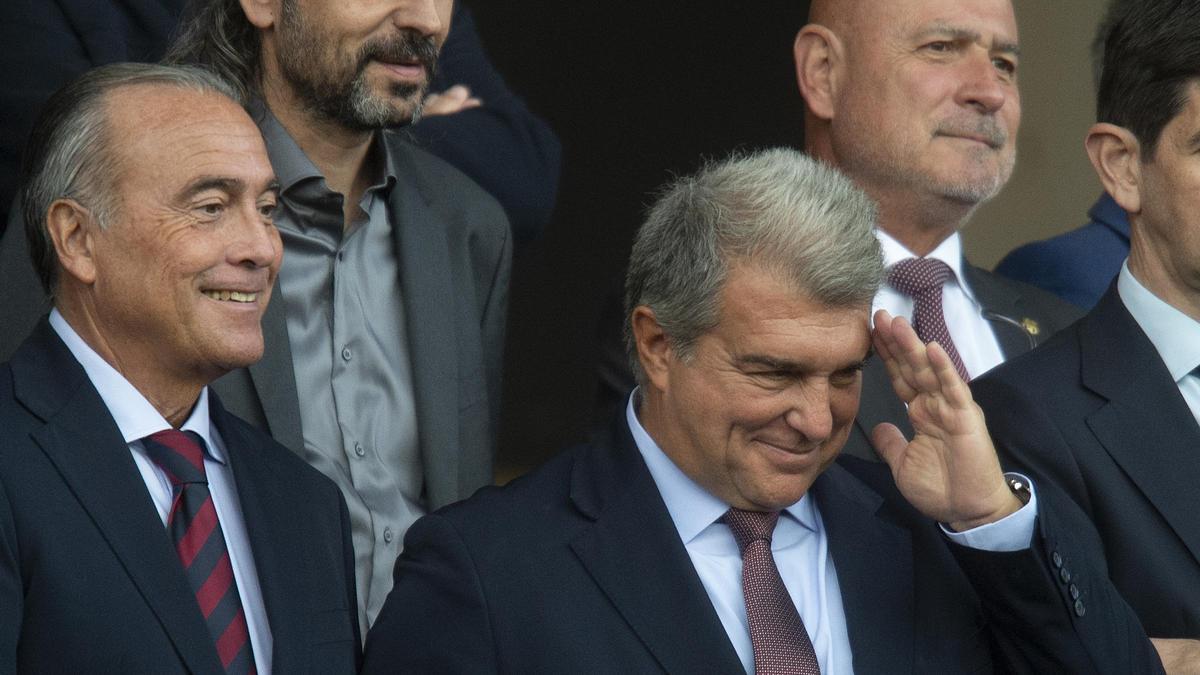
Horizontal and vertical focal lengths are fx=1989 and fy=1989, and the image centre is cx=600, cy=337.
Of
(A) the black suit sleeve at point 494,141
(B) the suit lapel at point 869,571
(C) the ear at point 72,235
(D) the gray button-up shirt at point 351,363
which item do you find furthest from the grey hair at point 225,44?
(B) the suit lapel at point 869,571

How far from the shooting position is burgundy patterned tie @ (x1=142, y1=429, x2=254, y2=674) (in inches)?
107

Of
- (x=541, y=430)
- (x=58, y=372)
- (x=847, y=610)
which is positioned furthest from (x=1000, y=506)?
(x=541, y=430)

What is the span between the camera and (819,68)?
168 inches

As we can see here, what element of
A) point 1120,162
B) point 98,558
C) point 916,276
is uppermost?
point 1120,162

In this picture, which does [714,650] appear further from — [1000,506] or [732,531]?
[1000,506]

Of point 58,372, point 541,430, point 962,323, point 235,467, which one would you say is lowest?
point 541,430

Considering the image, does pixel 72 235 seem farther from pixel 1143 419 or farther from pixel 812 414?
pixel 1143 419

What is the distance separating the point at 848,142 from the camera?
4.14 meters

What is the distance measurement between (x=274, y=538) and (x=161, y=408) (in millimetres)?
248

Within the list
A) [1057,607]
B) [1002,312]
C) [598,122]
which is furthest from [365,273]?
[598,122]

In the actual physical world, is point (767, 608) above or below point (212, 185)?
below

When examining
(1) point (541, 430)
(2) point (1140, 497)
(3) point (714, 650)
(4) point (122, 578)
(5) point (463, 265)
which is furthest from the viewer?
(1) point (541, 430)

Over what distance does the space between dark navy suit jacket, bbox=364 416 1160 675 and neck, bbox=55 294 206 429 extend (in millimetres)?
400

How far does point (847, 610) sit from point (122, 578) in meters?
1.04
